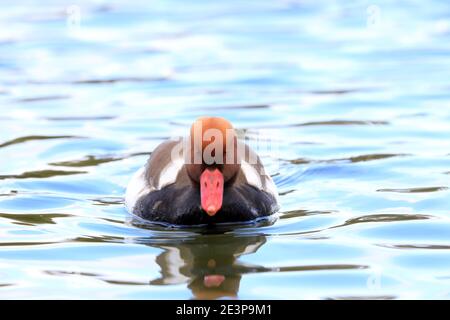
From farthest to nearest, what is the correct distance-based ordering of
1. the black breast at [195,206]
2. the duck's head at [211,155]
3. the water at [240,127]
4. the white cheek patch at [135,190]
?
the white cheek patch at [135,190]
the black breast at [195,206]
the duck's head at [211,155]
the water at [240,127]

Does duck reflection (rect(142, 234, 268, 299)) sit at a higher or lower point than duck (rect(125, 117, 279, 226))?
lower

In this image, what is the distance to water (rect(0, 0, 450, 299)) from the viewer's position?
8.73m

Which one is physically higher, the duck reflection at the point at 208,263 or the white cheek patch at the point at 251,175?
the white cheek patch at the point at 251,175

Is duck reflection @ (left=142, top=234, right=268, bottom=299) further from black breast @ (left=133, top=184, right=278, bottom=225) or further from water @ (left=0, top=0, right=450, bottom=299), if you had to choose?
black breast @ (left=133, top=184, right=278, bottom=225)

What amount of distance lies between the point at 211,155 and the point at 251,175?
3.19ft

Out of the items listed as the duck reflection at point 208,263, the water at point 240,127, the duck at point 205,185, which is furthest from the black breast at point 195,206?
the duck reflection at point 208,263

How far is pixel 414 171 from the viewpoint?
39.6 ft

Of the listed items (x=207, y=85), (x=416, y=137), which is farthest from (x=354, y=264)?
(x=207, y=85)

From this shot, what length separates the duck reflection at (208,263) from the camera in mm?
8383

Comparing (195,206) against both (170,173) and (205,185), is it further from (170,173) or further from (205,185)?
(170,173)

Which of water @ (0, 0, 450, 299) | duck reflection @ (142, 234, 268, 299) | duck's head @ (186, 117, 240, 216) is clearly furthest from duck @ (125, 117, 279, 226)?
duck reflection @ (142, 234, 268, 299)

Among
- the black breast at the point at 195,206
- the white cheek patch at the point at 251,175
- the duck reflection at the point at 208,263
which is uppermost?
the white cheek patch at the point at 251,175

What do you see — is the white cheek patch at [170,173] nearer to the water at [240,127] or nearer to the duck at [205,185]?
the duck at [205,185]
